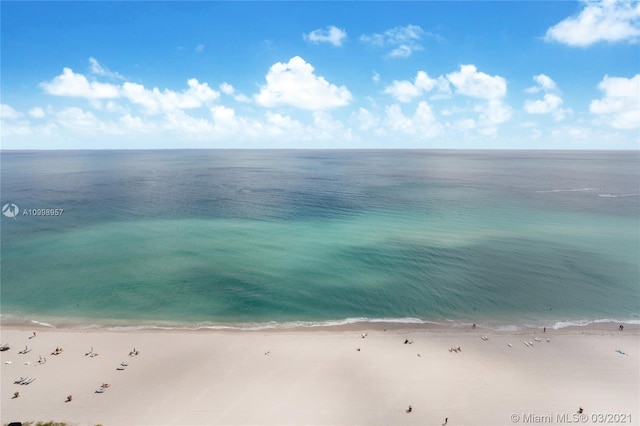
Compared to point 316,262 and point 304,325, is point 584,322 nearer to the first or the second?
point 304,325

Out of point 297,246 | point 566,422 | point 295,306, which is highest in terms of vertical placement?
point 297,246

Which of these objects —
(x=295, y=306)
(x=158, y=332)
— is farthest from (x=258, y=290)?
(x=158, y=332)

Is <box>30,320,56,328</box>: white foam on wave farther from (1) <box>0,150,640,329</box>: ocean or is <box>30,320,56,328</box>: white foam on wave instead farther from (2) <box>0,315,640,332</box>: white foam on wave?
(1) <box>0,150,640,329</box>: ocean

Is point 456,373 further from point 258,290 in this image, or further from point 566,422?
point 258,290

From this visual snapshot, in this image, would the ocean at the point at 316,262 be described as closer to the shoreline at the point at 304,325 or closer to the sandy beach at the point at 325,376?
the shoreline at the point at 304,325

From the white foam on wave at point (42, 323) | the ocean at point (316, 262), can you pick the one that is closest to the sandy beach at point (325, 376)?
the white foam on wave at point (42, 323)

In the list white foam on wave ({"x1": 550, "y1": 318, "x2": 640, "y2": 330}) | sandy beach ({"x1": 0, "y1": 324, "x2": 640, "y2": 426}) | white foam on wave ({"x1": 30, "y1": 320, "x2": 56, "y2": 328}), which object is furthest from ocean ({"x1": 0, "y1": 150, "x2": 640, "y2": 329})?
sandy beach ({"x1": 0, "y1": 324, "x2": 640, "y2": 426})
